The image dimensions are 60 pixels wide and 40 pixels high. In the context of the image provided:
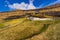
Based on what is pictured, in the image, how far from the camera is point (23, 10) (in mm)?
4594

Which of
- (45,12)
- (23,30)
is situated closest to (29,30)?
(23,30)

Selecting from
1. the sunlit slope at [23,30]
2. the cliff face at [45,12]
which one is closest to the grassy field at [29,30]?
the sunlit slope at [23,30]

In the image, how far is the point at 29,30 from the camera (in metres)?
4.26

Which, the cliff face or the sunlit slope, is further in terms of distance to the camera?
the cliff face

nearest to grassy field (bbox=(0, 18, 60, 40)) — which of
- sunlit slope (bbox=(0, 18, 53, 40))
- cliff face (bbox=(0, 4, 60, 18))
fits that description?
sunlit slope (bbox=(0, 18, 53, 40))

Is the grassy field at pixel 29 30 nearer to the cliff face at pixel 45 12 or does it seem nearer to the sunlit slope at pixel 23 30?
the sunlit slope at pixel 23 30

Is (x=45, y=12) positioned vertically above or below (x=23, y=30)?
above

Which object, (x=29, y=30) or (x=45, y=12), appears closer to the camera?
(x=29, y=30)

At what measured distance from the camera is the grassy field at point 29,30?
162 inches

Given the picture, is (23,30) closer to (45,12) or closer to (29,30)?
(29,30)

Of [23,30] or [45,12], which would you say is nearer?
[23,30]

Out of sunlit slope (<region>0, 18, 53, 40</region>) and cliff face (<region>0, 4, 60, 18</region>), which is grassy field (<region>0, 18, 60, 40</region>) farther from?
cliff face (<region>0, 4, 60, 18</region>)

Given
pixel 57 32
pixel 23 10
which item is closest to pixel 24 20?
pixel 23 10

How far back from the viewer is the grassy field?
4117 millimetres
